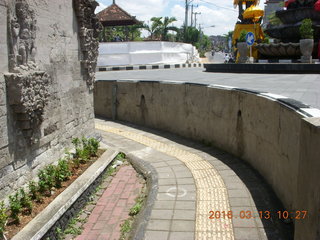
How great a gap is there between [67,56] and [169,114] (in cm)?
327

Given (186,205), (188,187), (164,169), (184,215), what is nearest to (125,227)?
(184,215)

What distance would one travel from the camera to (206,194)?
4930 mm

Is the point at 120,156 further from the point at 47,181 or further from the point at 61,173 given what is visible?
the point at 47,181

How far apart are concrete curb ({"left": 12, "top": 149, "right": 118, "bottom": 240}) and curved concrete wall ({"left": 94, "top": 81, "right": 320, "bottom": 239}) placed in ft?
8.09

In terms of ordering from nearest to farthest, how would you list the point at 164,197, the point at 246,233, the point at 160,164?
the point at 246,233, the point at 164,197, the point at 160,164

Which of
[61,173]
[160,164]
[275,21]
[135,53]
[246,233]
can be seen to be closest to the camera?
[246,233]

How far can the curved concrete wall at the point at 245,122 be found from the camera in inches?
123

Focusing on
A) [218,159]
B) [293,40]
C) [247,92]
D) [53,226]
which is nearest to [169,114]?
[218,159]

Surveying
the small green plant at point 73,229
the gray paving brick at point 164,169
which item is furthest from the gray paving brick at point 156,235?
the gray paving brick at point 164,169

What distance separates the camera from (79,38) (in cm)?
665

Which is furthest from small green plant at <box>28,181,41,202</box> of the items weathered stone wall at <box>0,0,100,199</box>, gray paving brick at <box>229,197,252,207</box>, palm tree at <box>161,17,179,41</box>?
palm tree at <box>161,17,179,41</box>

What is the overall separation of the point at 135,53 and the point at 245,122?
20.0 m

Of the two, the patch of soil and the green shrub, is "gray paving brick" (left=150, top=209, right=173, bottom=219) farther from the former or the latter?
the green shrub

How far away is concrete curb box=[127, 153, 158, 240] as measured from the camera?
4051mm
